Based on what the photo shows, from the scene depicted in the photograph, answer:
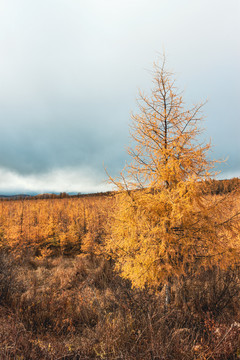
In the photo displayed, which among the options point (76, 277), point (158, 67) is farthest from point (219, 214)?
point (76, 277)

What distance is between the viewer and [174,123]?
480 centimetres

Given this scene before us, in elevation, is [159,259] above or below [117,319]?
above

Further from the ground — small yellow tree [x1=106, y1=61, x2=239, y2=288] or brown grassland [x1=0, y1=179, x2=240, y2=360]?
small yellow tree [x1=106, y1=61, x2=239, y2=288]

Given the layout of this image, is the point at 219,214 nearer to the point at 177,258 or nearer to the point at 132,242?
the point at 177,258

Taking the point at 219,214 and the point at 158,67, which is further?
the point at 158,67

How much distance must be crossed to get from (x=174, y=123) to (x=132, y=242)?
3.29 m

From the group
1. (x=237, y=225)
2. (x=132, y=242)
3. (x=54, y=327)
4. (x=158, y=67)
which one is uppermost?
(x=158, y=67)

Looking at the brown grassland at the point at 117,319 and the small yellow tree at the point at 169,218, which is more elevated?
the small yellow tree at the point at 169,218

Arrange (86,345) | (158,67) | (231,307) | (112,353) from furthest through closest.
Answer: (231,307), (158,67), (86,345), (112,353)

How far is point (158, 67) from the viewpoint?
5.15 m

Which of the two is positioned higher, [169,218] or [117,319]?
[169,218]

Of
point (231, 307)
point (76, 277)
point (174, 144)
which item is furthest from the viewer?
point (76, 277)

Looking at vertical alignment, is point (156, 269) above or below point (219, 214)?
below

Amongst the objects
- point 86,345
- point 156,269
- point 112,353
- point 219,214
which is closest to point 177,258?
point 156,269
